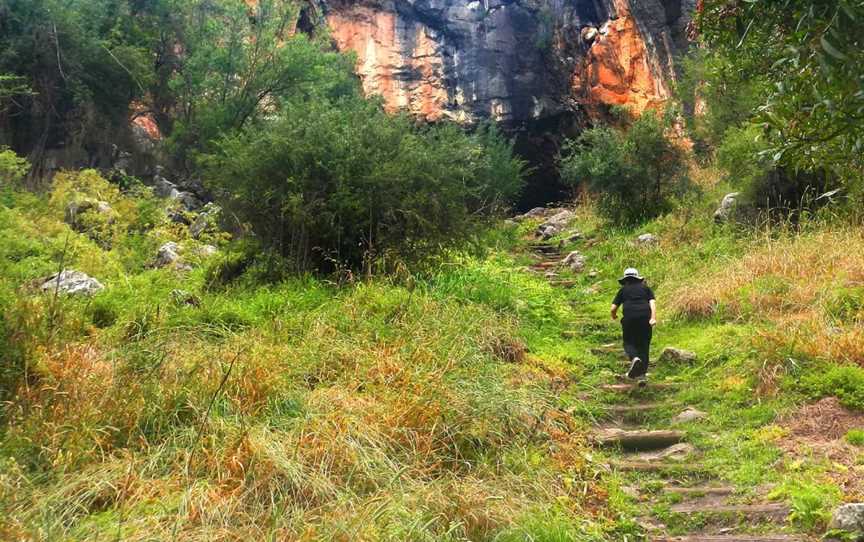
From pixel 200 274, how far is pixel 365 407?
6.29 meters

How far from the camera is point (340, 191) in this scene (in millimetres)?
9391

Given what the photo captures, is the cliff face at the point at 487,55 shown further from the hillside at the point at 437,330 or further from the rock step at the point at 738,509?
the rock step at the point at 738,509

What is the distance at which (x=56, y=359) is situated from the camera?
5.02 m

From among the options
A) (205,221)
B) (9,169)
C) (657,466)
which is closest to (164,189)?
(9,169)

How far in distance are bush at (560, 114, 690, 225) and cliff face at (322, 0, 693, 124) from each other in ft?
28.7

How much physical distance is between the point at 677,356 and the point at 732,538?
12.6 ft

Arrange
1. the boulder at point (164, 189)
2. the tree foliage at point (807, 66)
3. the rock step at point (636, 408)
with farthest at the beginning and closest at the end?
1. the boulder at point (164, 189)
2. the rock step at point (636, 408)
3. the tree foliage at point (807, 66)

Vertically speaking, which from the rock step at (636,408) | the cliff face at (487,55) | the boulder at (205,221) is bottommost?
the rock step at (636,408)

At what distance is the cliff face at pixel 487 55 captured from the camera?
25125mm

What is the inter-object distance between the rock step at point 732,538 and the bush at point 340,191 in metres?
5.89

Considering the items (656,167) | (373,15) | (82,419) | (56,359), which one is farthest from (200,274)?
(373,15)

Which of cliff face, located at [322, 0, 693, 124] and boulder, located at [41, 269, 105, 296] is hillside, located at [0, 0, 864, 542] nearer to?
boulder, located at [41, 269, 105, 296]

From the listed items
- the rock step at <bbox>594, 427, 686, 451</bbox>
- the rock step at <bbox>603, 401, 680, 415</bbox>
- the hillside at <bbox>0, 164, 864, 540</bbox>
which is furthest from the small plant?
the rock step at <bbox>603, 401, 680, 415</bbox>

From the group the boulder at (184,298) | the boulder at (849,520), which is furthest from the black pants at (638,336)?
the boulder at (184,298)
